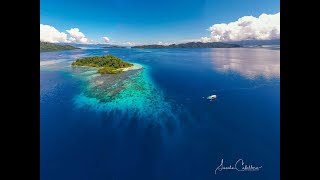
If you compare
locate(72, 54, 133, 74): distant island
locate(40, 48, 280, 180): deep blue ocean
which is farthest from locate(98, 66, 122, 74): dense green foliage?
locate(40, 48, 280, 180): deep blue ocean

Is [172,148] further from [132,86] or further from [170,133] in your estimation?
[132,86]

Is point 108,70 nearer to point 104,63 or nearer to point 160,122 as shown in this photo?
point 104,63

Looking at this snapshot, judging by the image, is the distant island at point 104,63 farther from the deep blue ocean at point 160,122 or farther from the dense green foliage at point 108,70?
the deep blue ocean at point 160,122

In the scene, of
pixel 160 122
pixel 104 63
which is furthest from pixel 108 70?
pixel 160 122

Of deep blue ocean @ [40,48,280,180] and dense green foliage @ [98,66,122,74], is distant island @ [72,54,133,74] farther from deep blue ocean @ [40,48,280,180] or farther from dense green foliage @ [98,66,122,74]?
deep blue ocean @ [40,48,280,180]

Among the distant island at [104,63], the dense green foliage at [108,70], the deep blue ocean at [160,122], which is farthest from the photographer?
the distant island at [104,63]

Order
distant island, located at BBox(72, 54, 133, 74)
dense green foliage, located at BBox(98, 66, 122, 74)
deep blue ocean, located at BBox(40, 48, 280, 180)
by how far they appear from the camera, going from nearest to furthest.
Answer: deep blue ocean, located at BBox(40, 48, 280, 180) < dense green foliage, located at BBox(98, 66, 122, 74) < distant island, located at BBox(72, 54, 133, 74)

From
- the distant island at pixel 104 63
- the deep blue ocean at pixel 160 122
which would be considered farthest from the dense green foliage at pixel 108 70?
the deep blue ocean at pixel 160 122
